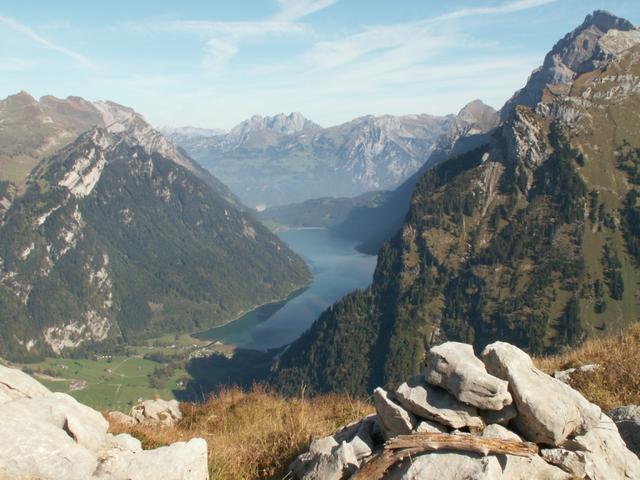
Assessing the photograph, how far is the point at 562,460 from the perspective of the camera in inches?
409

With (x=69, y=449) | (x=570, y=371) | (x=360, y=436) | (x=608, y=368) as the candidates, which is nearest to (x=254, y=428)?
(x=360, y=436)

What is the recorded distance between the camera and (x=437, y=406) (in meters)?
11.3

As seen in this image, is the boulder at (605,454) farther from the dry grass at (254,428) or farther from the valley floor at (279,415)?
the dry grass at (254,428)

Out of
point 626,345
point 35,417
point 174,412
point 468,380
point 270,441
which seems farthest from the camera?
point 174,412

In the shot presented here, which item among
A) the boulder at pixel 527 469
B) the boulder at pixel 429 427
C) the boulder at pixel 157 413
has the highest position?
the boulder at pixel 429 427

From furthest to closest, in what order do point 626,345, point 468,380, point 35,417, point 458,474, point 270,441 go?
1. point 626,345
2. point 270,441
3. point 468,380
4. point 35,417
5. point 458,474

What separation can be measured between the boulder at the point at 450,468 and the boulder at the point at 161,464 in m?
3.78

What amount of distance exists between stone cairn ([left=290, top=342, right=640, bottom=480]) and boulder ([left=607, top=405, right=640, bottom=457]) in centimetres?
74

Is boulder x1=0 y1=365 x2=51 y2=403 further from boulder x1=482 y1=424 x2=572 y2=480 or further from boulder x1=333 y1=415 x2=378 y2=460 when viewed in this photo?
boulder x1=482 y1=424 x2=572 y2=480

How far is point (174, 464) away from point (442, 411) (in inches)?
218

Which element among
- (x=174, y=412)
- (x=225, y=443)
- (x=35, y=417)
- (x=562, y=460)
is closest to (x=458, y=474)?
(x=562, y=460)

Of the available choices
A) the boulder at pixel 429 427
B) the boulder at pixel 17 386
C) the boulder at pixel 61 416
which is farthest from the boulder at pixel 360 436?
the boulder at pixel 17 386

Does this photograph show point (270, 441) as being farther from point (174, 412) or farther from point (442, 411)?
point (174, 412)

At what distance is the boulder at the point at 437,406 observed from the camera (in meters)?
10.9
